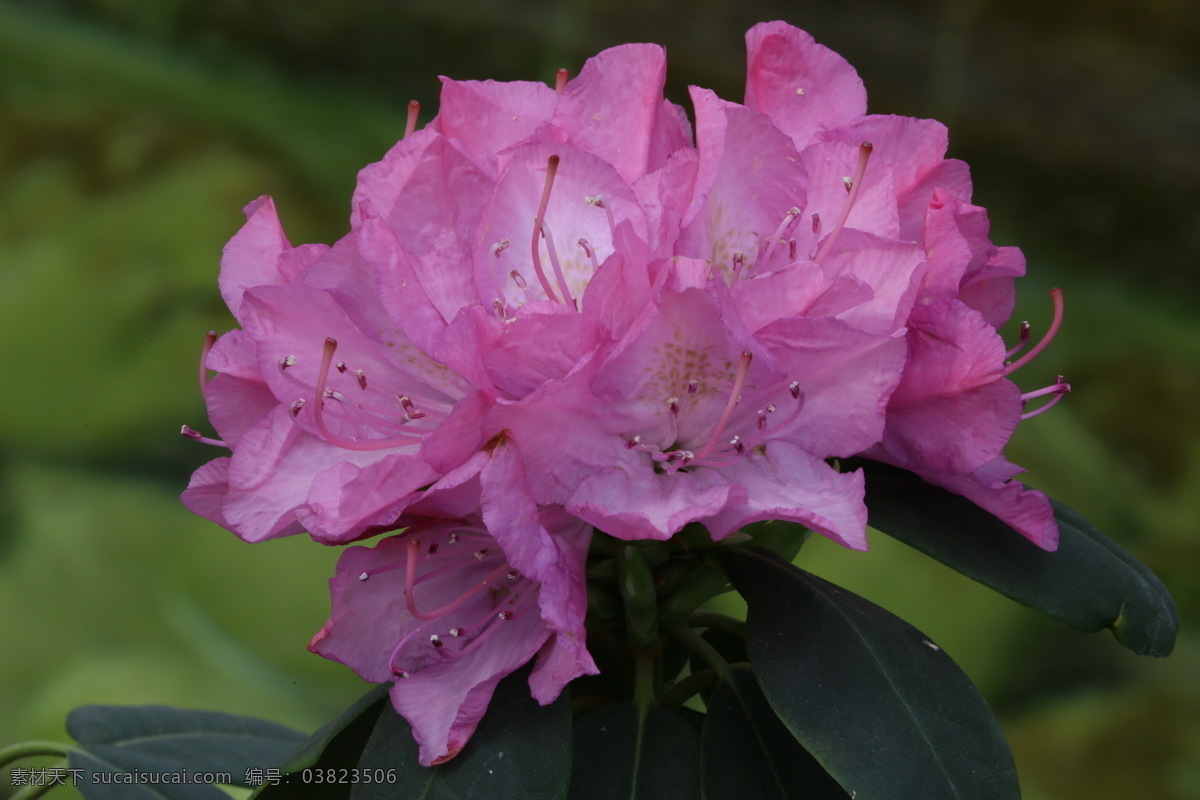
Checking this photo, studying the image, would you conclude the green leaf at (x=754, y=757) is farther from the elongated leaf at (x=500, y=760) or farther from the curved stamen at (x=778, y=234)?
the curved stamen at (x=778, y=234)

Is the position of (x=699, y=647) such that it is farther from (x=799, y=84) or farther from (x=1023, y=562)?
(x=799, y=84)

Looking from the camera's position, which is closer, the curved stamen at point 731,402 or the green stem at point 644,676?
the curved stamen at point 731,402

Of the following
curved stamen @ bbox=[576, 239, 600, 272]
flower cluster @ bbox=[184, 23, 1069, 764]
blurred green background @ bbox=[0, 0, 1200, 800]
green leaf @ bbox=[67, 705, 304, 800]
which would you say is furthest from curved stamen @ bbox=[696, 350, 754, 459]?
blurred green background @ bbox=[0, 0, 1200, 800]

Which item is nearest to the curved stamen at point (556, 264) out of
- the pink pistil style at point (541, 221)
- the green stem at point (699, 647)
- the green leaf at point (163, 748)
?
the pink pistil style at point (541, 221)

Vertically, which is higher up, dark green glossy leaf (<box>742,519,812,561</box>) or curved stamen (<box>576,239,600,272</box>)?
curved stamen (<box>576,239,600,272</box>)

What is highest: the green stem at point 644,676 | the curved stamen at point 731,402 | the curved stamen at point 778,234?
the curved stamen at point 778,234

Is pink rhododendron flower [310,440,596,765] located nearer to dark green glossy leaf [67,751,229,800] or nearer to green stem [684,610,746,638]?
green stem [684,610,746,638]
